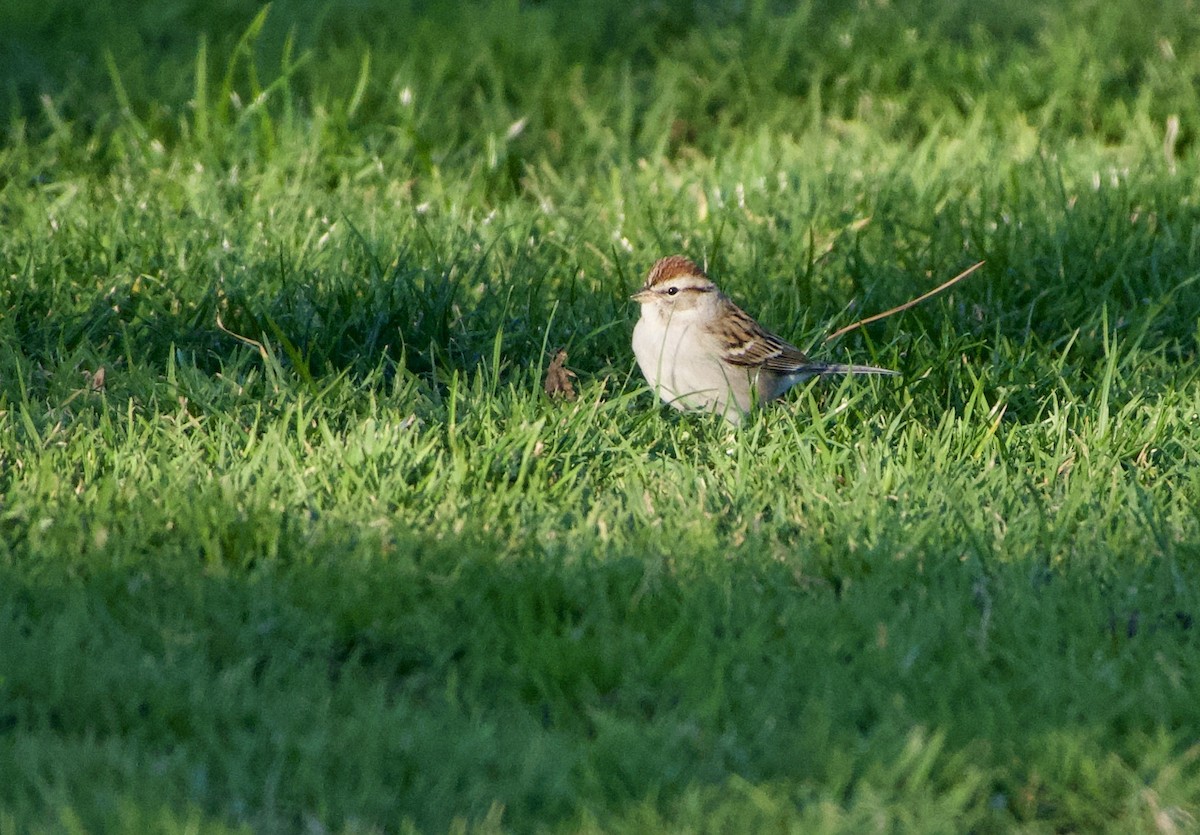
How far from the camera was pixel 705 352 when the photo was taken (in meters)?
5.62

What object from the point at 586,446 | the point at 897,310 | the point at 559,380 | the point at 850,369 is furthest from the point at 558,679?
the point at 897,310

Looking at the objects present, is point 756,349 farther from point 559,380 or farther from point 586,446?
point 586,446

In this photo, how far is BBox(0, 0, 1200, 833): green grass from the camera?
133 inches

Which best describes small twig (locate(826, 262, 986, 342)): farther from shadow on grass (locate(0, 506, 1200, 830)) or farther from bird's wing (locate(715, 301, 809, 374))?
shadow on grass (locate(0, 506, 1200, 830))

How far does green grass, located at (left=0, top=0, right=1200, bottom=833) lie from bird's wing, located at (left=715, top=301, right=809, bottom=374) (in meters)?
0.29

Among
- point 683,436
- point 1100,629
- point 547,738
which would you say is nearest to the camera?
point 547,738

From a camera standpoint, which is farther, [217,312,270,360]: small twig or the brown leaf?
the brown leaf

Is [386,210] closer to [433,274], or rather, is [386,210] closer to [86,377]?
[433,274]

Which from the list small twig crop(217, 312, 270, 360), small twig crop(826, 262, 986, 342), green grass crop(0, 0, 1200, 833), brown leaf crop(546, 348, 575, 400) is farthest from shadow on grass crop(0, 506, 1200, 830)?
small twig crop(826, 262, 986, 342)

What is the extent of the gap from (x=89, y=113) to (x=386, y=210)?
2.29m

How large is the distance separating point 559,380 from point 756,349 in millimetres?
735

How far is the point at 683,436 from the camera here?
5.32 meters

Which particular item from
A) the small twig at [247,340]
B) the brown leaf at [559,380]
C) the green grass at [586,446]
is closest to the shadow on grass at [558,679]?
the green grass at [586,446]

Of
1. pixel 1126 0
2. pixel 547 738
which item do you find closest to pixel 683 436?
pixel 547 738
